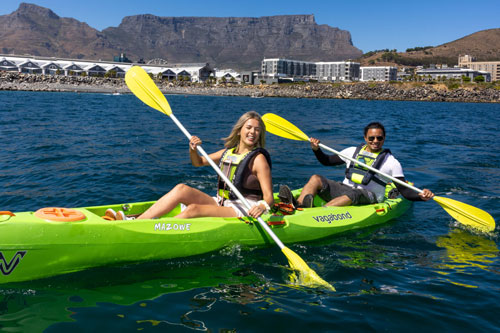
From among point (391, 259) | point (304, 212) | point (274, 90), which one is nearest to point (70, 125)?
point (304, 212)

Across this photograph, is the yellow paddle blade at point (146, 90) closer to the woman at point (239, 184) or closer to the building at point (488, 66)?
the woman at point (239, 184)

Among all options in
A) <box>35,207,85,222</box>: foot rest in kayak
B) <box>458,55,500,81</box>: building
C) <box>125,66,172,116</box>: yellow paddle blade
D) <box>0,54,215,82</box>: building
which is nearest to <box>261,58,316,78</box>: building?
<box>0,54,215,82</box>: building

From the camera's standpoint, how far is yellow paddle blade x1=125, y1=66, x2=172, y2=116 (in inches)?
243

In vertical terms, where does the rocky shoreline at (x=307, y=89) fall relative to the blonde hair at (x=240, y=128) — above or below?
above

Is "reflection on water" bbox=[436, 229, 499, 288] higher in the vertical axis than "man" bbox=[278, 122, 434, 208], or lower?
lower

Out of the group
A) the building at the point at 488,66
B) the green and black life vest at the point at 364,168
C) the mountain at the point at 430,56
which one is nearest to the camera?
the green and black life vest at the point at 364,168

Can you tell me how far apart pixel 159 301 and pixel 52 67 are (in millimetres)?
92105

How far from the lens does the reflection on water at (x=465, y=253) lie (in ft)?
15.3

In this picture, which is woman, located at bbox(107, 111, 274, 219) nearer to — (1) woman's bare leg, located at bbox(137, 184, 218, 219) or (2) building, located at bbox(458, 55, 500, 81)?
(1) woman's bare leg, located at bbox(137, 184, 218, 219)

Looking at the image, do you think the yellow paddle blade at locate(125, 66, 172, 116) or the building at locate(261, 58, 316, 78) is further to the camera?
the building at locate(261, 58, 316, 78)

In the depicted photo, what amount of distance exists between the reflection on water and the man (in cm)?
77

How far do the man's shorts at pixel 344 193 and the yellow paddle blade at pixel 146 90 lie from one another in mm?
2683

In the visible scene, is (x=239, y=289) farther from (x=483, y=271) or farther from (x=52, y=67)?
(x=52, y=67)

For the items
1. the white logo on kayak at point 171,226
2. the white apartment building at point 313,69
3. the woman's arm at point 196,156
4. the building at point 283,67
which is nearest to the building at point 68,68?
the building at point 283,67
